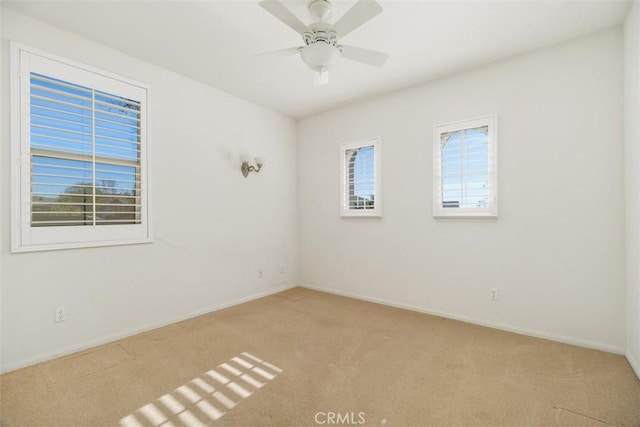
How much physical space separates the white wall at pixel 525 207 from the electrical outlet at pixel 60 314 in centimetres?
314

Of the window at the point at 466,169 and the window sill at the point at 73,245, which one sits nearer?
the window sill at the point at 73,245

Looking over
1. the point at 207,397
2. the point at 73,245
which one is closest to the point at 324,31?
the point at 207,397

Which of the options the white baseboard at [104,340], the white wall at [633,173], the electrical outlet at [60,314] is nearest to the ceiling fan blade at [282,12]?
the white wall at [633,173]

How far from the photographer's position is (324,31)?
203 centimetres

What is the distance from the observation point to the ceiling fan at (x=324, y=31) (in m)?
1.81

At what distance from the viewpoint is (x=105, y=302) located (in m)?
2.71

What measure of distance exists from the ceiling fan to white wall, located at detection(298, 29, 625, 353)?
1.52 metres

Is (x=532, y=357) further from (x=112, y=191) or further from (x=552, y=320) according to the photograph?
(x=112, y=191)

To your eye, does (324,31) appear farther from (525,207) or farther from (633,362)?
(633,362)

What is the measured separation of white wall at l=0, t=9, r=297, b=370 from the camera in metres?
2.31

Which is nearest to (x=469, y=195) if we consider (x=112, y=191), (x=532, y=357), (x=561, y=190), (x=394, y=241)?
(x=561, y=190)

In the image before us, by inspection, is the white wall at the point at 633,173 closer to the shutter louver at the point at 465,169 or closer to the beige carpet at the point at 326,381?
the beige carpet at the point at 326,381

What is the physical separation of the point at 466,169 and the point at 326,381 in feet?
8.30
